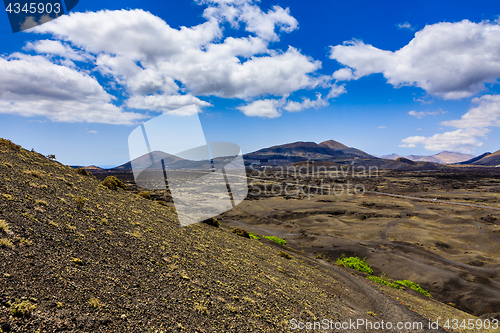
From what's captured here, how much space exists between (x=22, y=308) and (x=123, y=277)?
2669mm

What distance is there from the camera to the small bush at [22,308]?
3.89 metres

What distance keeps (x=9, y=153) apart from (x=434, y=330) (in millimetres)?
23995

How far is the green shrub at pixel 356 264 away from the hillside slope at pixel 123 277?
9484mm

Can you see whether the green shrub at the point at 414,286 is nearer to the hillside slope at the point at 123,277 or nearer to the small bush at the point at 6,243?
the hillside slope at the point at 123,277

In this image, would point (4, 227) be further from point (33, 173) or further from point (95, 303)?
point (33, 173)

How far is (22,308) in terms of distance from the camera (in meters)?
3.99

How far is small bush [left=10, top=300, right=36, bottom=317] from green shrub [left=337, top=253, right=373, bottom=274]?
24.9 metres

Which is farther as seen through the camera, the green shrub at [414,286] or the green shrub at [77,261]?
the green shrub at [414,286]

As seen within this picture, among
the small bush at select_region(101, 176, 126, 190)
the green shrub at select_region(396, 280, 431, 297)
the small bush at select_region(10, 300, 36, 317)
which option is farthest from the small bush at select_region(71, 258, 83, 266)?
the green shrub at select_region(396, 280, 431, 297)

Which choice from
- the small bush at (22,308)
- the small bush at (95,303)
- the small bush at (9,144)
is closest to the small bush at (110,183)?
the small bush at (9,144)

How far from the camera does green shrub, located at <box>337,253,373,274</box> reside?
917 inches

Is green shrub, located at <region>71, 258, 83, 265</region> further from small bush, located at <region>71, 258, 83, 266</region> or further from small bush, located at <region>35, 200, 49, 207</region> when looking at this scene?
small bush, located at <region>35, 200, 49, 207</region>

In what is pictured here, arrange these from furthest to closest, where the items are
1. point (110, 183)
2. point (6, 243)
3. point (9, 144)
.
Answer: point (110, 183), point (9, 144), point (6, 243)

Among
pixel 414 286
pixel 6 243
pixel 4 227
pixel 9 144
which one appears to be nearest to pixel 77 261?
pixel 6 243
